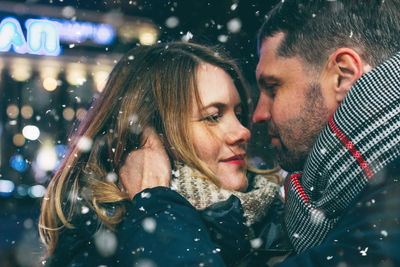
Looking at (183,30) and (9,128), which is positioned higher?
(183,30)

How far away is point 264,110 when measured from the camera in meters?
1.67

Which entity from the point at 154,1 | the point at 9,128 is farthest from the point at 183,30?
the point at 9,128

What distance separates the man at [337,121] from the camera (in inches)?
34.4

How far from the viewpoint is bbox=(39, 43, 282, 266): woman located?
1.33 metres

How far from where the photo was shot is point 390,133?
979mm

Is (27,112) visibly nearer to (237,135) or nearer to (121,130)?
(121,130)

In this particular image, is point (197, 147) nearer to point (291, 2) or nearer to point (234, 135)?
point (234, 135)

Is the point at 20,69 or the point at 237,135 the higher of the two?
the point at 20,69

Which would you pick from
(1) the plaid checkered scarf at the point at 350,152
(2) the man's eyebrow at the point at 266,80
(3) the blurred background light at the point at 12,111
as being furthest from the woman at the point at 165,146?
(3) the blurred background light at the point at 12,111

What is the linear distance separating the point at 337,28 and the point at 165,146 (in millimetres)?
848

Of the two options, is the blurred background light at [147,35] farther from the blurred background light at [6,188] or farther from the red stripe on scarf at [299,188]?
the red stripe on scarf at [299,188]

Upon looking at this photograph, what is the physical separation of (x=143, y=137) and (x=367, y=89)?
2.86 ft

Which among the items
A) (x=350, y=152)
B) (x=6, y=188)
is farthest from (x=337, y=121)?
(x=6, y=188)

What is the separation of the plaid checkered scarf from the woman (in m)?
0.30
